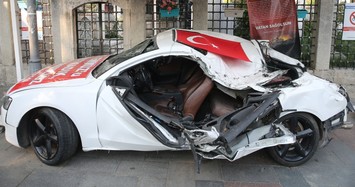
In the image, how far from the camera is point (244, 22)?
8055 millimetres

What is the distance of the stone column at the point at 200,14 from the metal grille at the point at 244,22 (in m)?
0.31

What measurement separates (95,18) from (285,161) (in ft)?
18.3

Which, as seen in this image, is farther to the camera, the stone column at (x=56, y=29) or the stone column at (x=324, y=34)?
the stone column at (x=56, y=29)

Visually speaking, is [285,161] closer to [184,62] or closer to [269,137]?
[269,137]

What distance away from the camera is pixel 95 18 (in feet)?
26.5

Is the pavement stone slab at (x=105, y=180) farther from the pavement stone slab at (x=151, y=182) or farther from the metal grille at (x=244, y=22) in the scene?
the metal grille at (x=244, y=22)

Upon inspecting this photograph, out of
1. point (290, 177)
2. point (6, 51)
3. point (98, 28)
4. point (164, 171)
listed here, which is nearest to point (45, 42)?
point (6, 51)

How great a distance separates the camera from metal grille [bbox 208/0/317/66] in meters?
7.95

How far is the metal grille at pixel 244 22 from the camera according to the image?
795 cm

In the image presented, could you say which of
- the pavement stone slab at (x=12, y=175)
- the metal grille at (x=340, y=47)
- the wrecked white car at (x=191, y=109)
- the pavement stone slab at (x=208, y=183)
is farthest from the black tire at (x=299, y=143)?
the metal grille at (x=340, y=47)

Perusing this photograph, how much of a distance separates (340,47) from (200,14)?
3.24 m

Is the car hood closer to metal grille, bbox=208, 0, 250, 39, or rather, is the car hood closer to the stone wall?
metal grille, bbox=208, 0, 250, 39

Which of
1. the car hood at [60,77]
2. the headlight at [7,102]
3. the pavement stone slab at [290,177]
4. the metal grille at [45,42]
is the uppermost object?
the metal grille at [45,42]

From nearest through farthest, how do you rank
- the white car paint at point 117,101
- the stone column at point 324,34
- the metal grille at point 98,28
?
1. the white car paint at point 117,101
2. the stone column at point 324,34
3. the metal grille at point 98,28
